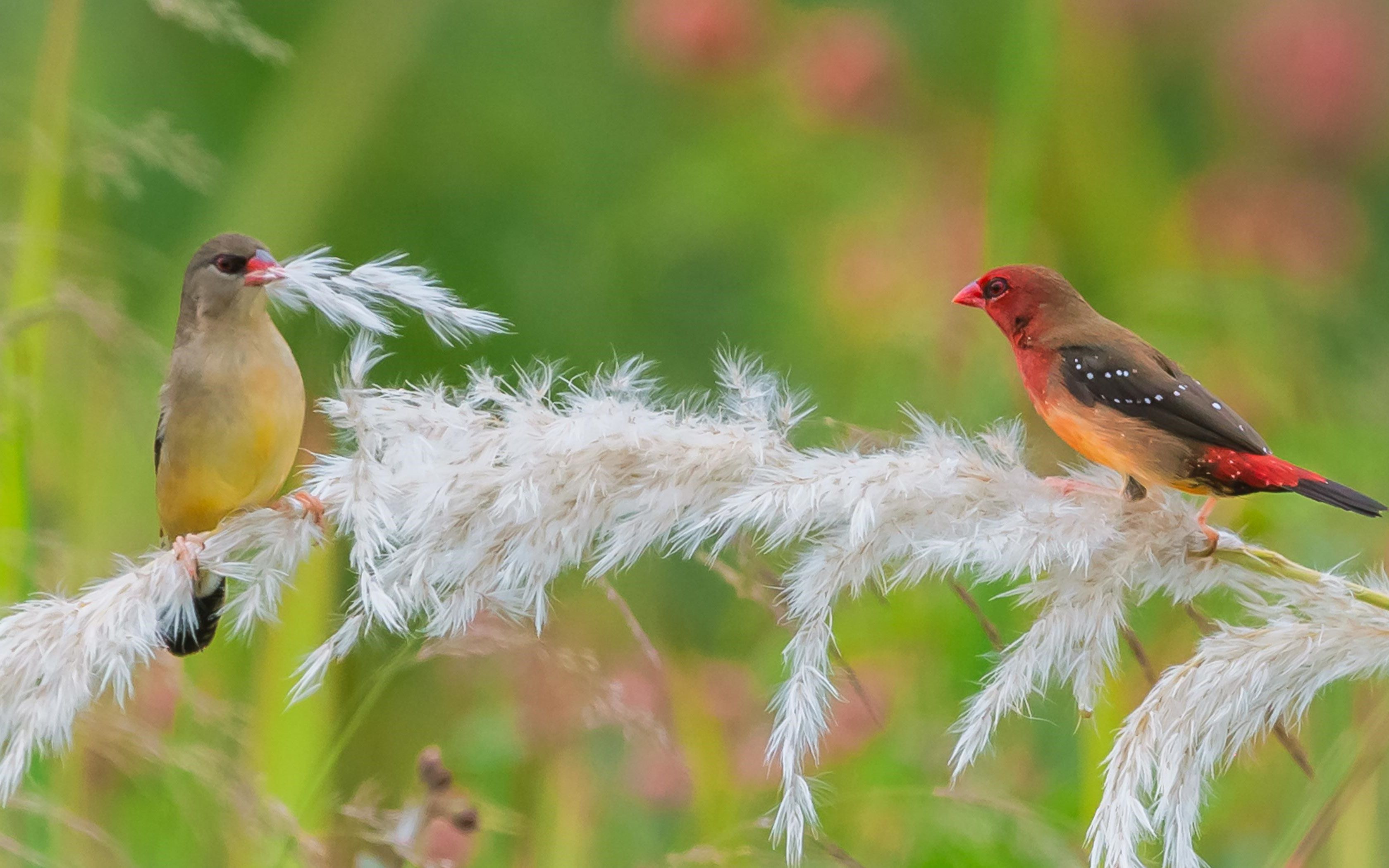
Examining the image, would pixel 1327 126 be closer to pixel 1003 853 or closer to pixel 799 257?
pixel 799 257

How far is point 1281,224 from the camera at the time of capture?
8.68 feet

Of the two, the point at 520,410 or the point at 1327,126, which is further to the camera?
the point at 1327,126

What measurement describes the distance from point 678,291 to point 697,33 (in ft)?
1.97

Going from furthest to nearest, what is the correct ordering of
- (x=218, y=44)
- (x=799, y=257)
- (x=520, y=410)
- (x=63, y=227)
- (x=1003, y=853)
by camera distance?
(x=218, y=44) → (x=799, y=257) → (x=63, y=227) → (x=1003, y=853) → (x=520, y=410)

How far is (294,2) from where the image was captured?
10.3 ft

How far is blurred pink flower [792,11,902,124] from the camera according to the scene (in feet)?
8.89

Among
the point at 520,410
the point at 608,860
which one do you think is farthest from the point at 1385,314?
the point at 520,410

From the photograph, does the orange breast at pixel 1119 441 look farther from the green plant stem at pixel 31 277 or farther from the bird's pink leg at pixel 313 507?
the green plant stem at pixel 31 277

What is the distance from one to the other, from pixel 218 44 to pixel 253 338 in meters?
1.61

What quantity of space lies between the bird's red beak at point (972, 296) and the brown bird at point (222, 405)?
888 mm

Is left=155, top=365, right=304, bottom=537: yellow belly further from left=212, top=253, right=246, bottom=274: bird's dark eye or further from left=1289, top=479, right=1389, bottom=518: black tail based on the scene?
left=1289, top=479, right=1389, bottom=518: black tail

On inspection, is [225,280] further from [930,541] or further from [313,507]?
[930,541]

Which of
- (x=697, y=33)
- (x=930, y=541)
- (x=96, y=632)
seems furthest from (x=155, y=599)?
(x=697, y=33)

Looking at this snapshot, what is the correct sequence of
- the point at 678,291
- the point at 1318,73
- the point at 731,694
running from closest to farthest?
the point at 731,694, the point at 1318,73, the point at 678,291
